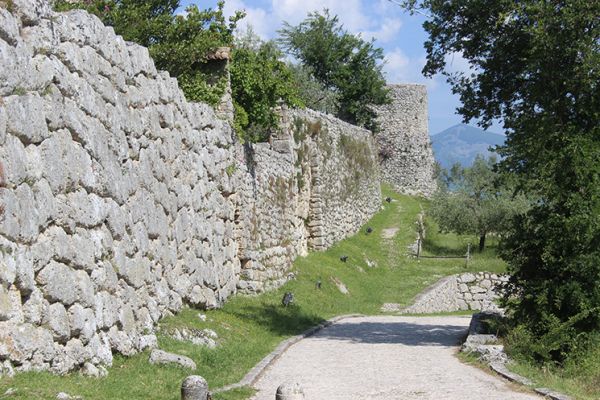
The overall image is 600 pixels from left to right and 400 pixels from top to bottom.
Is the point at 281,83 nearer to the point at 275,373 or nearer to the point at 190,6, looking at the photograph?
the point at 190,6

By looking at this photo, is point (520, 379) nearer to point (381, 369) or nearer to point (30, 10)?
point (381, 369)

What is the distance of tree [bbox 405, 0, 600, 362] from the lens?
13.4 m

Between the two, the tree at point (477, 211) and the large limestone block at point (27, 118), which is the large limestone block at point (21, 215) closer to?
the large limestone block at point (27, 118)

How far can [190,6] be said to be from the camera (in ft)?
69.9

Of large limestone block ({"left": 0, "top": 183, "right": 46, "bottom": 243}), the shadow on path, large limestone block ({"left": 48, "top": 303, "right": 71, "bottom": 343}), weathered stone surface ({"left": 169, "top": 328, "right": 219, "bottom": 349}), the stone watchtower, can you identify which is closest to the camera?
large limestone block ({"left": 0, "top": 183, "right": 46, "bottom": 243})

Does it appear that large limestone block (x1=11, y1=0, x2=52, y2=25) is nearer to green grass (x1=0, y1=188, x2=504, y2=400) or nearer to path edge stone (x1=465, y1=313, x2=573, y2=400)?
green grass (x1=0, y1=188, x2=504, y2=400)

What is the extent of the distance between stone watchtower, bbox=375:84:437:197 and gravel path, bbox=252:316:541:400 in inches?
1674

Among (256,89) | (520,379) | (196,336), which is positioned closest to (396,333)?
(196,336)

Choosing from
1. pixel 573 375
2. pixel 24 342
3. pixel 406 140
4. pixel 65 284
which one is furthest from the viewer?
pixel 406 140

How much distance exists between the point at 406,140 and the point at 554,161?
4847cm

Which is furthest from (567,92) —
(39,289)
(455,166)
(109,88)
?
(455,166)

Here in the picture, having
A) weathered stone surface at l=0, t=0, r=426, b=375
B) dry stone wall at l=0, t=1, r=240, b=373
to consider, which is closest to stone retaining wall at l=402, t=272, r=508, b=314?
weathered stone surface at l=0, t=0, r=426, b=375

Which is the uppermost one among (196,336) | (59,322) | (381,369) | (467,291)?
(59,322)

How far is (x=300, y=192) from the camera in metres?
29.6
